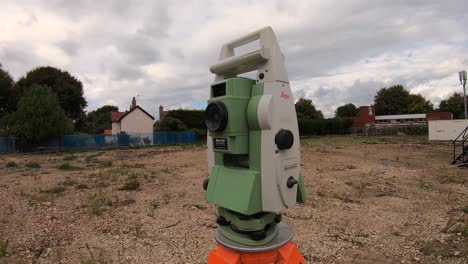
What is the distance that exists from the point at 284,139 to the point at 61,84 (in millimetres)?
47759

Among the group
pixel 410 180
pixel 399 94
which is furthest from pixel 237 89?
pixel 399 94

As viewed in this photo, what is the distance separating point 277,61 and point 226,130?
1.76 feet

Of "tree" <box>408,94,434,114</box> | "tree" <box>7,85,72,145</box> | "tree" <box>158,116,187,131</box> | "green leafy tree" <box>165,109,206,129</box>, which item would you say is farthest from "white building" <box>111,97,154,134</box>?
"tree" <box>408,94,434,114</box>

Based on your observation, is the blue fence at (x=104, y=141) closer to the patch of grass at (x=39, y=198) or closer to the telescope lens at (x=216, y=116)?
the patch of grass at (x=39, y=198)

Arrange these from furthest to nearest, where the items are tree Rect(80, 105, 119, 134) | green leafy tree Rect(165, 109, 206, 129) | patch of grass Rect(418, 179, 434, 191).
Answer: tree Rect(80, 105, 119, 134), green leafy tree Rect(165, 109, 206, 129), patch of grass Rect(418, 179, 434, 191)

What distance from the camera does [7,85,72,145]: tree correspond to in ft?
88.9

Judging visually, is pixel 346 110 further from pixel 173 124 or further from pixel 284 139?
pixel 284 139

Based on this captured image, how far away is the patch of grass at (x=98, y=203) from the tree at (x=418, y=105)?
259 feet

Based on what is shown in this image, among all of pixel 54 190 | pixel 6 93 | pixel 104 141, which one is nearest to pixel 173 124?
pixel 104 141

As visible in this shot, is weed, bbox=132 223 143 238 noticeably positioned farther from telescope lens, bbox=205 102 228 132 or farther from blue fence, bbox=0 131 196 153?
blue fence, bbox=0 131 196 153

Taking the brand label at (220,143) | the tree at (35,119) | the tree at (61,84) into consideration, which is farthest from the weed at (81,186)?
the tree at (61,84)

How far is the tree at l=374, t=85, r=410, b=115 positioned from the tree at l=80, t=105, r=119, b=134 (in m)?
62.3

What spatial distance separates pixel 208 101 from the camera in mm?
2078

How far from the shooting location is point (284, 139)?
5.98 feet
